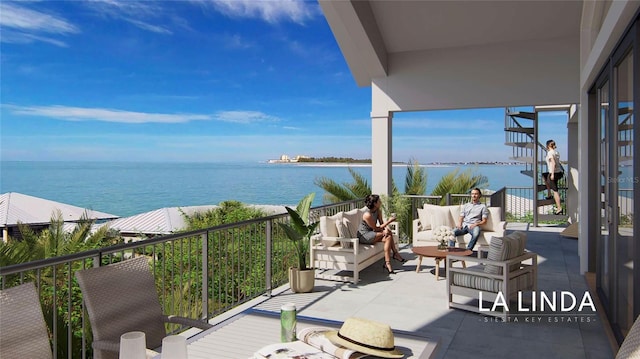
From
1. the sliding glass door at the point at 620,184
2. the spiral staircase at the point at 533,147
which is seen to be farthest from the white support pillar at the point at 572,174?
the sliding glass door at the point at 620,184

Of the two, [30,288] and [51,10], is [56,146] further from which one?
[30,288]

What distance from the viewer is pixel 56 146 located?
46.6 m

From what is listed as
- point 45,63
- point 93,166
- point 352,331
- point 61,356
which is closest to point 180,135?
point 93,166

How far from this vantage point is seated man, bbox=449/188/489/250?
7412mm

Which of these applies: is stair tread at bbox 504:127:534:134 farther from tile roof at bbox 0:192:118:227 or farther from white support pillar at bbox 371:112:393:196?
tile roof at bbox 0:192:118:227

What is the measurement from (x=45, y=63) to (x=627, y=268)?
48.7 meters

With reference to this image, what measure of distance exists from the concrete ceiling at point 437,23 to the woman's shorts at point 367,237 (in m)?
3.43

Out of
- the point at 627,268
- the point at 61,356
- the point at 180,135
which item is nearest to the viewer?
the point at 627,268

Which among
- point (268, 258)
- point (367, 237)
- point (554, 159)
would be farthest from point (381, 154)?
point (554, 159)

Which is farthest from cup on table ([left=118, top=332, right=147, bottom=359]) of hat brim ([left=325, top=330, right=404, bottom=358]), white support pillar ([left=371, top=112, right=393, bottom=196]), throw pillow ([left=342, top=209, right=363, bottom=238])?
white support pillar ([left=371, top=112, right=393, bottom=196])

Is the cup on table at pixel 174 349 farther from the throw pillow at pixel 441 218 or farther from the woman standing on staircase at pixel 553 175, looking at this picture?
the woman standing on staircase at pixel 553 175

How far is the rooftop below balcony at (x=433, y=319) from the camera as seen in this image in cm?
271

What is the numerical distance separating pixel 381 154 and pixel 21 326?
308 inches

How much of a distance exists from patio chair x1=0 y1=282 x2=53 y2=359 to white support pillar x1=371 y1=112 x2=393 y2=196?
25.1ft
